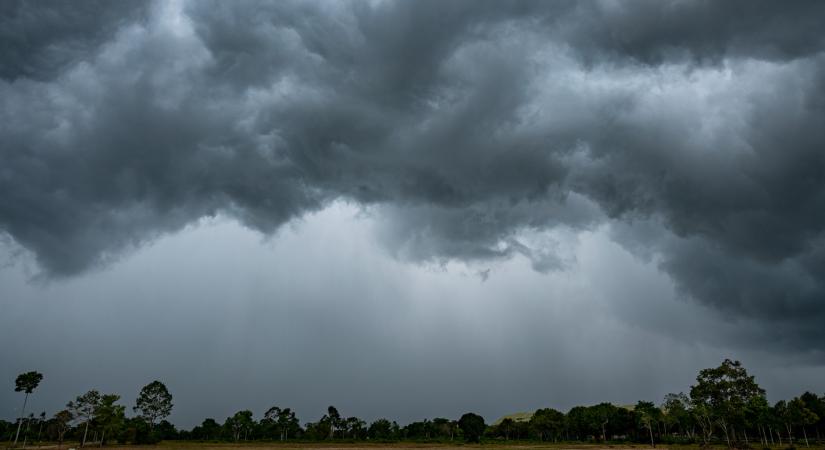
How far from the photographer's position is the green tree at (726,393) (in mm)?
128750

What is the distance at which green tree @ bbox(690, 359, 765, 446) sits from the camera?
129m

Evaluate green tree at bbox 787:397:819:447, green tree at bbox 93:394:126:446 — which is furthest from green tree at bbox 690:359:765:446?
green tree at bbox 93:394:126:446

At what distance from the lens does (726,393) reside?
131 meters

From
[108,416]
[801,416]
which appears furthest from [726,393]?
[108,416]

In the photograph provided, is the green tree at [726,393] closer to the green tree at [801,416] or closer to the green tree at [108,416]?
the green tree at [801,416]

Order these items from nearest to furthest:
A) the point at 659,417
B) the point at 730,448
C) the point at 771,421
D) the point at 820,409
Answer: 1. the point at 730,448
2. the point at 771,421
3. the point at 820,409
4. the point at 659,417

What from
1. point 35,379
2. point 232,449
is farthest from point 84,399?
point 232,449

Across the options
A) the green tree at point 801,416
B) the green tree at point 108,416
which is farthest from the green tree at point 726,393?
the green tree at point 108,416

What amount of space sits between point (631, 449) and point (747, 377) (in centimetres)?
3497

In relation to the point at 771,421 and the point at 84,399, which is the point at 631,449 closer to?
the point at 771,421

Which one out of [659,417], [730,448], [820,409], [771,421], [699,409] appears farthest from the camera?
[659,417]

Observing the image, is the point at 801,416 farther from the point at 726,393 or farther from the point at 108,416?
the point at 108,416

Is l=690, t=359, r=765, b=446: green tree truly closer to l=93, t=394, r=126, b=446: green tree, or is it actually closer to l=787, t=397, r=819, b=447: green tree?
l=787, t=397, r=819, b=447: green tree

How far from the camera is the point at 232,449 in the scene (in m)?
142
